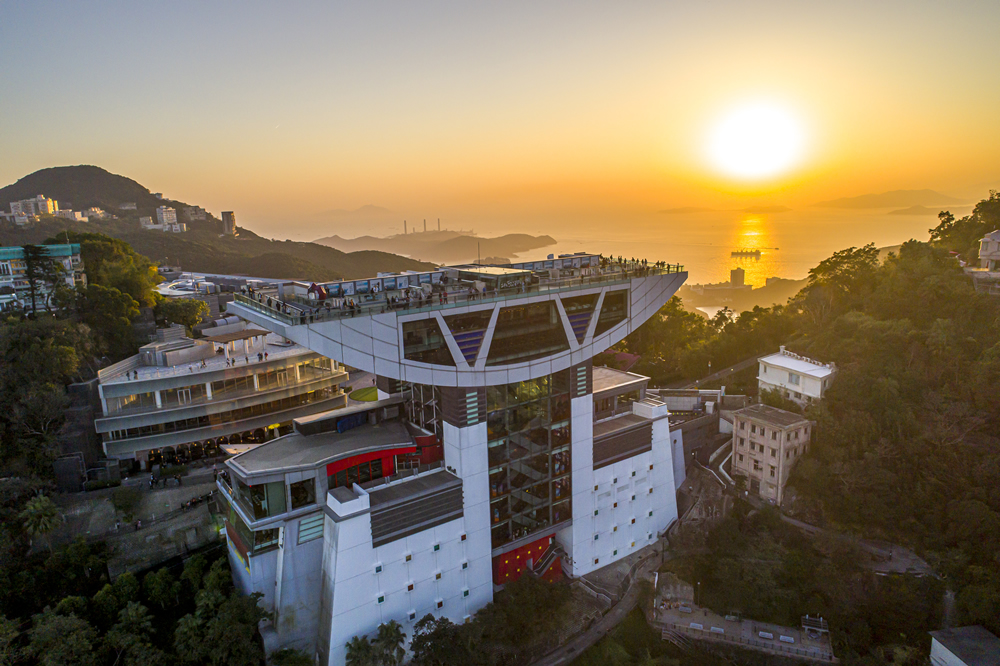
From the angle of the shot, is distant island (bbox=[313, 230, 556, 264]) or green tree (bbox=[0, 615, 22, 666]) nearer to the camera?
green tree (bbox=[0, 615, 22, 666])

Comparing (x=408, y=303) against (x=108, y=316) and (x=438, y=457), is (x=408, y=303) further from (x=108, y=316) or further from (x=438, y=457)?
(x=108, y=316)

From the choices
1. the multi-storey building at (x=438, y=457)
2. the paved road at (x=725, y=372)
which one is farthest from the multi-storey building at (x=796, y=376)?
the multi-storey building at (x=438, y=457)

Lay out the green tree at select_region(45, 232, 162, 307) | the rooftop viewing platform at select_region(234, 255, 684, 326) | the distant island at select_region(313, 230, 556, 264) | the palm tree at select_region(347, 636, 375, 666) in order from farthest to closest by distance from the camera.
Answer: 1. the distant island at select_region(313, 230, 556, 264)
2. the green tree at select_region(45, 232, 162, 307)
3. the rooftop viewing platform at select_region(234, 255, 684, 326)
4. the palm tree at select_region(347, 636, 375, 666)


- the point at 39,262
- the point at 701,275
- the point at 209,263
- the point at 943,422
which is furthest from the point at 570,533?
the point at 701,275

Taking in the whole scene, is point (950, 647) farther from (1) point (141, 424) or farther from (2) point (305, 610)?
(1) point (141, 424)

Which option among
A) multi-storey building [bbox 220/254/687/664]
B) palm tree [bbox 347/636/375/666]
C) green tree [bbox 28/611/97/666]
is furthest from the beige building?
green tree [bbox 28/611/97/666]

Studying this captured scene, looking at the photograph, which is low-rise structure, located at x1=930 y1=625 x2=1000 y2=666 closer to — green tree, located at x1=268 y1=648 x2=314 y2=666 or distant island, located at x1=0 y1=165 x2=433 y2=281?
green tree, located at x1=268 y1=648 x2=314 y2=666
